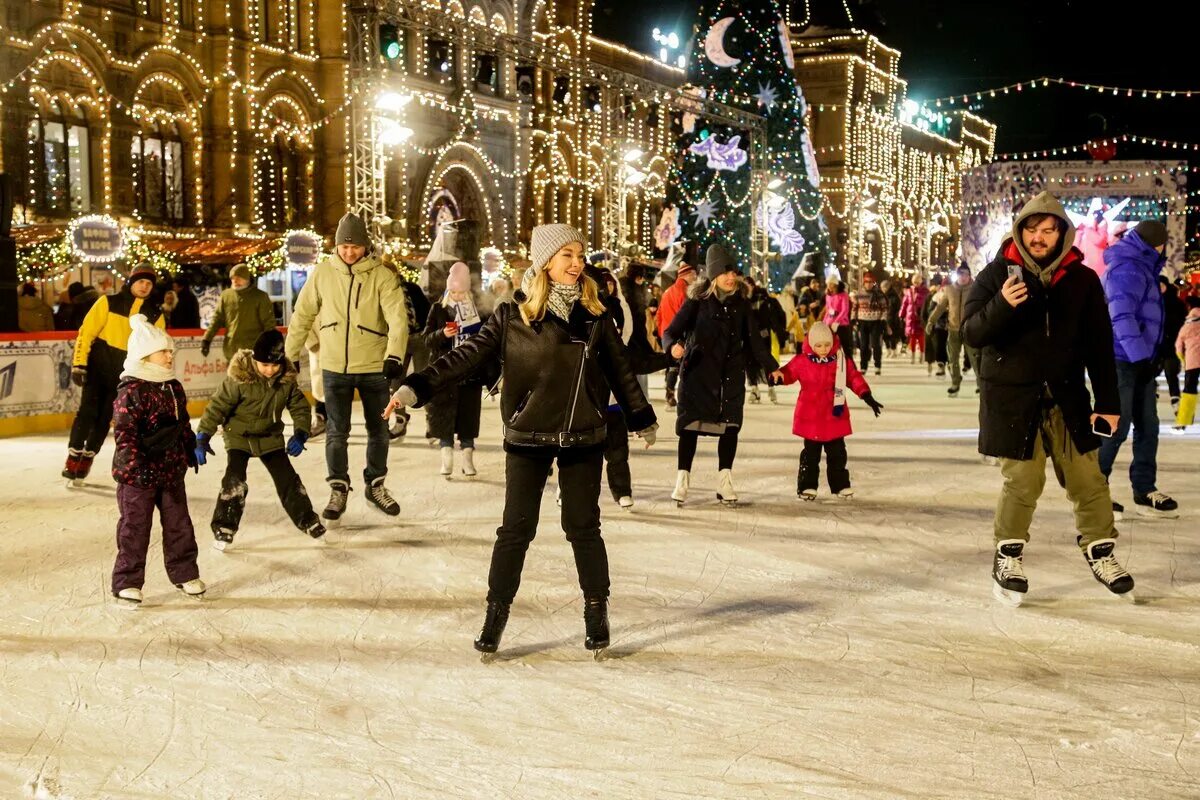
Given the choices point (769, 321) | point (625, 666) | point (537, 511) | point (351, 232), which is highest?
point (351, 232)

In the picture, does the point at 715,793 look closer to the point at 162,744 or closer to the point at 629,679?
the point at 629,679

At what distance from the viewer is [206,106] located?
26.2 metres

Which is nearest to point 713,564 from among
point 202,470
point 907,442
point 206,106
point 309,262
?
point 202,470

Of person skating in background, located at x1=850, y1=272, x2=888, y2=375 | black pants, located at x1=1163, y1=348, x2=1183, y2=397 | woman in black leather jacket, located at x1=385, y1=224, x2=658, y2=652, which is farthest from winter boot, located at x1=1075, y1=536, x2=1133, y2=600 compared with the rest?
person skating in background, located at x1=850, y1=272, x2=888, y2=375

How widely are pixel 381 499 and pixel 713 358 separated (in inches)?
82.5

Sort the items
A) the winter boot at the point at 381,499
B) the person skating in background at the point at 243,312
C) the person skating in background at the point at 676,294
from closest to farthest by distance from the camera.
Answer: the winter boot at the point at 381,499 < the person skating in background at the point at 243,312 < the person skating in background at the point at 676,294

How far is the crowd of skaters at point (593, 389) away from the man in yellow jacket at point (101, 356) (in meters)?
1.91

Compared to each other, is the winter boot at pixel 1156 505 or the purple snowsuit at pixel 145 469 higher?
the purple snowsuit at pixel 145 469

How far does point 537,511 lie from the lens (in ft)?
16.4

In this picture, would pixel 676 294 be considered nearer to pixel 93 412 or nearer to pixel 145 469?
pixel 93 412

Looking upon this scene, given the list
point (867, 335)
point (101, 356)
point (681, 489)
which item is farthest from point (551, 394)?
point (867, 335)

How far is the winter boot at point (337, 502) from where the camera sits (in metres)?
7.89

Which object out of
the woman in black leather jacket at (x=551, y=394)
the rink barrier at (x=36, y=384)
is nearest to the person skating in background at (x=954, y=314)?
the rink barrier at (x=36, y=384)

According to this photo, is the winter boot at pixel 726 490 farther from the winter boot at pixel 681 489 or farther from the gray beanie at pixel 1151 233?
the gray beanie at pixel 1151 233
